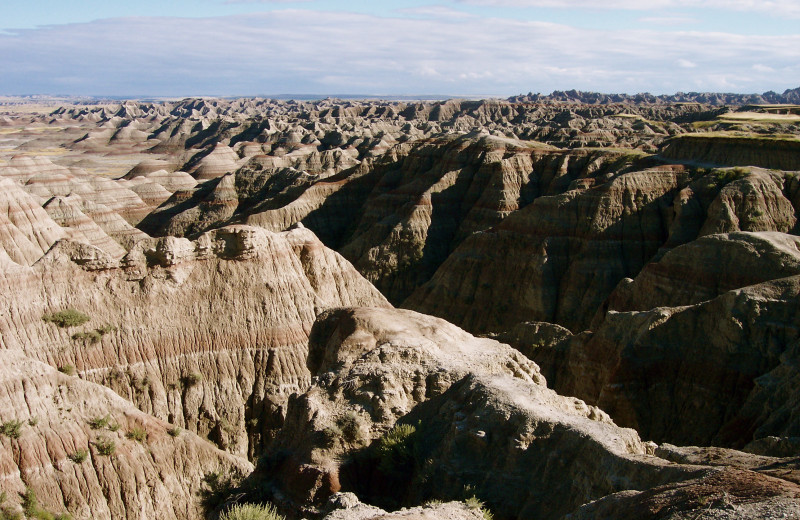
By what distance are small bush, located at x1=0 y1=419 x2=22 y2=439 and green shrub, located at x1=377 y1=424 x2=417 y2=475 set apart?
10.8 meters

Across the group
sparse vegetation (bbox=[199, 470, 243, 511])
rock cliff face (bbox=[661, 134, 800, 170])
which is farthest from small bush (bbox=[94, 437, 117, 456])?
rock cliff face (bbox=[661, 134, 800, 170])

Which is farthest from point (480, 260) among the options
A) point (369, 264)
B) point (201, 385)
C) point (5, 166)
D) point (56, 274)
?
point (5, 166)

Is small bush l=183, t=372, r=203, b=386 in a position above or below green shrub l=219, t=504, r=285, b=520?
below

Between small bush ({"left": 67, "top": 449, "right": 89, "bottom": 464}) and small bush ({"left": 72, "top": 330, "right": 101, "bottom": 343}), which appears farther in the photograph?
small bush ({"left": 72, "top": 330, "right": 101, "bottom": 343})

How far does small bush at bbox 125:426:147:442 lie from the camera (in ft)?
64.7

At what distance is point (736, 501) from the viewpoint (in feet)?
26.9

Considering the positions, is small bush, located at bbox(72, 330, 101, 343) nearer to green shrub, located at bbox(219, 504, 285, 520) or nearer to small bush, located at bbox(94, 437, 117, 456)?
small bush, located at bbox(94, 437, 117, 456)

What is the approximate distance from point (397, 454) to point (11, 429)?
11.3 m

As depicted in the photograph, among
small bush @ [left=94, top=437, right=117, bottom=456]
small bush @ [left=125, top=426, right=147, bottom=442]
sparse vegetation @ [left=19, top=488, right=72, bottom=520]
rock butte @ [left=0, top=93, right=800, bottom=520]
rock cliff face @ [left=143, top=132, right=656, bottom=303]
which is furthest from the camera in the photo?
rock cliff face @ [left=143, top=132, right=656, bottom=303]

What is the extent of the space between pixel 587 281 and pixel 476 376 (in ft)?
94.9

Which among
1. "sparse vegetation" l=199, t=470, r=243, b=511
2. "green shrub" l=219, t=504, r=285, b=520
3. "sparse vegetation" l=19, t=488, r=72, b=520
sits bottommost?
"sparse vegetation" l=199, t=470, r=243, b=511

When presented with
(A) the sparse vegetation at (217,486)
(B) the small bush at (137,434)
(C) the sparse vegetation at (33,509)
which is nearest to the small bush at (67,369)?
(B) the small bush at (137,434)

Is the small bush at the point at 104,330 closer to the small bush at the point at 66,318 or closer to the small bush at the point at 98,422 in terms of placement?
the small bush at the point at 66,318

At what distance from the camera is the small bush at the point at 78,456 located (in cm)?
1844
